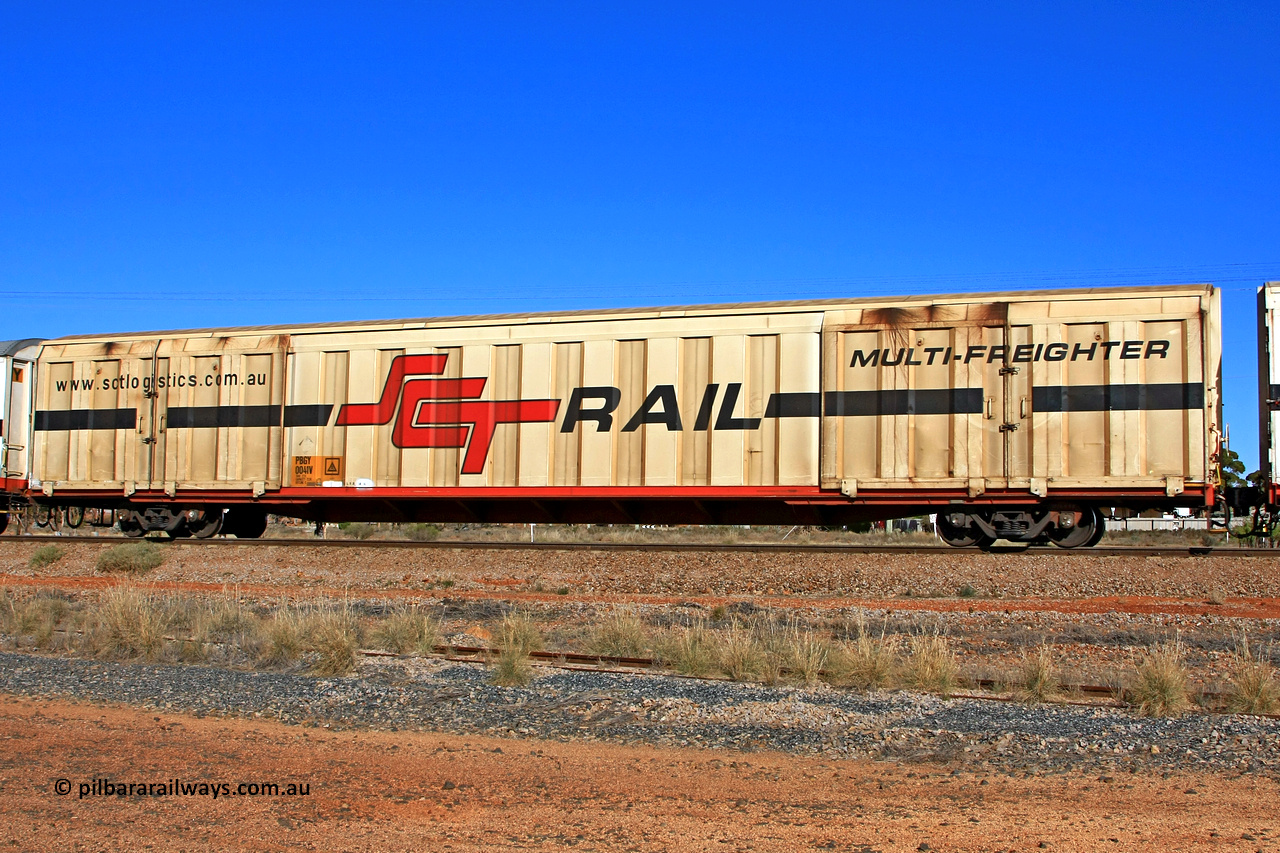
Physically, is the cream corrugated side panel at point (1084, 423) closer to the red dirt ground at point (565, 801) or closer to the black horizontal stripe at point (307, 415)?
the red dirt ground at point (565, 801)

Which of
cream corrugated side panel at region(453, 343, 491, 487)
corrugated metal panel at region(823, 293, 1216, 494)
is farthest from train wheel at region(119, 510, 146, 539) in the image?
corrugated metal panel at region(823, 293, 1216, 494)

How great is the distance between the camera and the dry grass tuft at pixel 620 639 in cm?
962

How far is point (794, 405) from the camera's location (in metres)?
14.6

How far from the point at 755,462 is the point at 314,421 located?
7.36 metres

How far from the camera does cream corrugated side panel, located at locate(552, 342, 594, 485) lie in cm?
1543

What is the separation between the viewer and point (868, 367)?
1438 cm

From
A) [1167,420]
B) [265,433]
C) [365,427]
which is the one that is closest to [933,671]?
[1167,420]

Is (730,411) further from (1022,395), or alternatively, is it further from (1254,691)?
(1254,691)

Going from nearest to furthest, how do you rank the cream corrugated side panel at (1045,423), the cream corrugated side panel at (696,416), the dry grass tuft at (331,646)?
the dry grass tuft at (331,646), the cream corrugated side panel at (1045,423), the cream corrugated side panel at (696,416)

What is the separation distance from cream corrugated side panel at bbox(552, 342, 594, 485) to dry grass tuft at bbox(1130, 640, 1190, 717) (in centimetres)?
941

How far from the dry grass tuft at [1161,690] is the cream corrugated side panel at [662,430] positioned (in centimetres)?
838

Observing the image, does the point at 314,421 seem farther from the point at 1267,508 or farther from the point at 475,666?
the point at 1267,508

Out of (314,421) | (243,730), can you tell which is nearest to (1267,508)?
(243,730)

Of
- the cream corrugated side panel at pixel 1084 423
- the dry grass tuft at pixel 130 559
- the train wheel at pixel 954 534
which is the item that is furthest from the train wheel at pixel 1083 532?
the dry grass tuft at pixel 130 559
